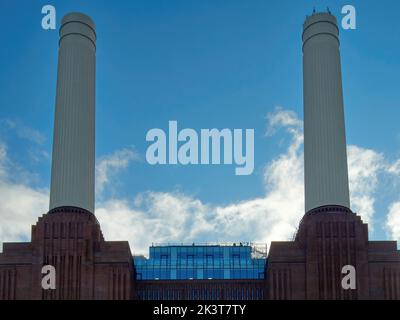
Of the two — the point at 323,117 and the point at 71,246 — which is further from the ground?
the point at 323,117

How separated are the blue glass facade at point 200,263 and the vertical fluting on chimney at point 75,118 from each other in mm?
14860

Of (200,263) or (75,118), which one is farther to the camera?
(200,263)

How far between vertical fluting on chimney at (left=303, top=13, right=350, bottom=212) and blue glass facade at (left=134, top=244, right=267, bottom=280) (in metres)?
15.3

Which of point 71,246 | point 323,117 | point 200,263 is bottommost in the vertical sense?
point 71,246

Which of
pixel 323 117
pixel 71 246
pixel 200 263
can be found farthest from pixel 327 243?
pixel 71 246

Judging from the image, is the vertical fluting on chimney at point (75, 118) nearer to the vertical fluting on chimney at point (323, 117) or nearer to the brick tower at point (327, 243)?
the brick tower at point (327, 243)

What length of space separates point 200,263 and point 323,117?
22.0 meters

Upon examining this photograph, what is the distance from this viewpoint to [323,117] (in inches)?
3376

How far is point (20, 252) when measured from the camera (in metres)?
80.6

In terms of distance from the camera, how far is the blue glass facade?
314ft

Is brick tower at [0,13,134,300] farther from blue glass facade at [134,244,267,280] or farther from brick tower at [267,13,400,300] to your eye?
brick tower at [267,13,400,300]

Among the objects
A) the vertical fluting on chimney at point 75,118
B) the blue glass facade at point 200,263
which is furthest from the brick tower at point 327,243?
the vertical fluting on chimney at point 75,118

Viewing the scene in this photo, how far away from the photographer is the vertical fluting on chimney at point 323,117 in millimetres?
83438

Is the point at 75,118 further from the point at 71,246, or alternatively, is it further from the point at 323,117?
the point at 323,117
